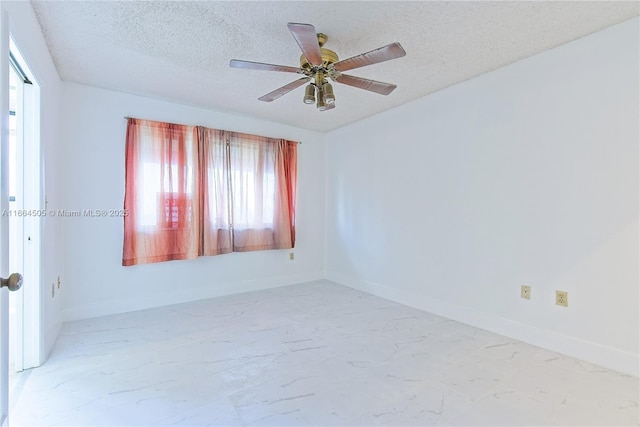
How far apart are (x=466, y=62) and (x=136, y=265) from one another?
3711 millimetres

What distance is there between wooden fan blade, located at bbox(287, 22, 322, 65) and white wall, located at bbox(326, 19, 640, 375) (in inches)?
68.6

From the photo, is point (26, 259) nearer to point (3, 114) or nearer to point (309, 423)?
point (3, 114)

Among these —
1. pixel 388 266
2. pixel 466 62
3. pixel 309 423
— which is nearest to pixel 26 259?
pixel 309 423

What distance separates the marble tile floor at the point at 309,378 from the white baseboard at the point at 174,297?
0.14m

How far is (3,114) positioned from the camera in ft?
3.78

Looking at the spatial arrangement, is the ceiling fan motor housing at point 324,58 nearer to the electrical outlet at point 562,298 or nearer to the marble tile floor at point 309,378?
the marble tile floor at point 309,378

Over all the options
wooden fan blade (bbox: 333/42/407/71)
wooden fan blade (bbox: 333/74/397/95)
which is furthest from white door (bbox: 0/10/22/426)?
wooden fan blade (bbox: 333/74/397/95)

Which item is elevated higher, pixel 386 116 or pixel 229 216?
pixel 386 116

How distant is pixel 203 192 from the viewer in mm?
3621

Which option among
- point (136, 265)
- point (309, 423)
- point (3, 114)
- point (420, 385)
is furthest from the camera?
point (136, 265)

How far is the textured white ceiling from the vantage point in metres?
1.89

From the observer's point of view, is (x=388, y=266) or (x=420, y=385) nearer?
(x=420, y=385)

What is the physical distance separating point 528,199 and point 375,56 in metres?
1.72

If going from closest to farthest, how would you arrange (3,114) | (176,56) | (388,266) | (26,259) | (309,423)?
(3,114)
(309,423)
(26,259)
(176,56)
(388,266)
